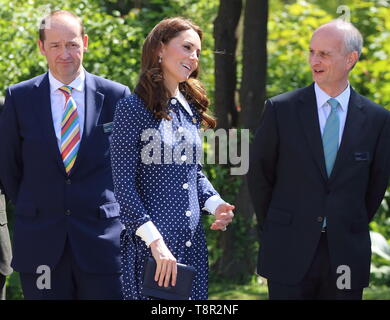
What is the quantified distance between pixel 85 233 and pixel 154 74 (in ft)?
3.46

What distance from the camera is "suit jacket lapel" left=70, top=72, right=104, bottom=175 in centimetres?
528

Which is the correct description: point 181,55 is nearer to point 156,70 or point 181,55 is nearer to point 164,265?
point 156,70

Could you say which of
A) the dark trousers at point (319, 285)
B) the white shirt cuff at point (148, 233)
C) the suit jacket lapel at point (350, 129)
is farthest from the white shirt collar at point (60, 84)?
the dark trousers at point (319, 285)

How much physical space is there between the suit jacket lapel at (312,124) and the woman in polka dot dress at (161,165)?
25.9 inches

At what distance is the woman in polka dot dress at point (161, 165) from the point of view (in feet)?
15.3

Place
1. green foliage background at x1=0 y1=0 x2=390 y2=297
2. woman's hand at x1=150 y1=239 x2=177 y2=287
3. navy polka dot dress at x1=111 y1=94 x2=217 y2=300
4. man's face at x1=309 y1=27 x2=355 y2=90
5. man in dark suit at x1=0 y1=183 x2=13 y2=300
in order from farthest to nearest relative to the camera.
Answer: green foliage background at x1=0 y1=0 x2=390 y2=297
man in dark suit at x1=0 y1=183 x2=13 y2=300
man's face at x1=309 y1=27 x2=355 y2=90
navy polka dot dress at x1=111 y1=94 x2=217 y2=300
woman's hand at x1=150 y1=239 x2=177 y2=287

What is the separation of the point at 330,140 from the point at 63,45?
159 cm

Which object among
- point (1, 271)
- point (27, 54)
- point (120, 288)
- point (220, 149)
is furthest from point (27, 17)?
point (120, 288)

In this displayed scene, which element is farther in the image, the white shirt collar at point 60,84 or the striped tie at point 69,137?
the white shirt collar at point 60,84

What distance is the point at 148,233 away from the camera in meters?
4.56

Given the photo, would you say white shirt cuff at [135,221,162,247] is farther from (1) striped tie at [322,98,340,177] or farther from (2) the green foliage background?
(2) the green foliage background

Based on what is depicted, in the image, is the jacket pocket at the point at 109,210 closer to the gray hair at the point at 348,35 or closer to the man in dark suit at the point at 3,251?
the man in dark suit at the point at 3,251

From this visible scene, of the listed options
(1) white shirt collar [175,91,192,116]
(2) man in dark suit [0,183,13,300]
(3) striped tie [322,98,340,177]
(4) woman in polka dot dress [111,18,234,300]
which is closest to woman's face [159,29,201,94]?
Answer: (4) woman in polka dot dress [111,18,234,300]
